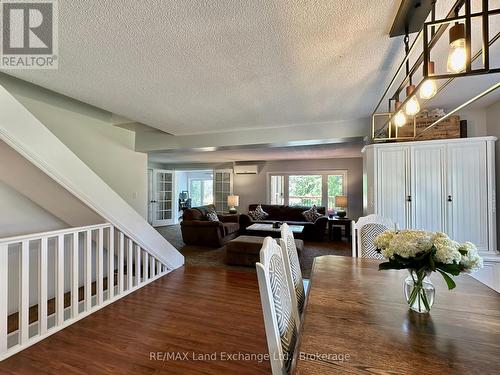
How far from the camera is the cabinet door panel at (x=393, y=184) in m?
3.08

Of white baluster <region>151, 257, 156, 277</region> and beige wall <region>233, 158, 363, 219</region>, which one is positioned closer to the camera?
white baluster <region>151, 257, 156, 277</region>

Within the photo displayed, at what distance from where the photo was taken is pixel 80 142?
12.0 ft

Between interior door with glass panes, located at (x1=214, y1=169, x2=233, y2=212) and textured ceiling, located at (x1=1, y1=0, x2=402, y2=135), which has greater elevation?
textured ceiling, located at (x1=1, y1=0, x2=402, y2=135)

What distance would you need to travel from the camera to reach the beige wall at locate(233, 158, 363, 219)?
23.3 ft

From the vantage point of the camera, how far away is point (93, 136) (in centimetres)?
386

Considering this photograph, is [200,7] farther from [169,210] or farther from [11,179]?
[169,210]

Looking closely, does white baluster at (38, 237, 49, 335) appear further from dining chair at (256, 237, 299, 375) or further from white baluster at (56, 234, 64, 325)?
dining chair at (256, 237, 299, 375)

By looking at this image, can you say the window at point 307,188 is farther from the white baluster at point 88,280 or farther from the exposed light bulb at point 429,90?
the exposed light bulb at point 429,90

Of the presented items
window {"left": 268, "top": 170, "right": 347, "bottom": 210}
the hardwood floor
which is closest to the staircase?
the hardwood floor

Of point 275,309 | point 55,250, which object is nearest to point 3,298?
point 55,250

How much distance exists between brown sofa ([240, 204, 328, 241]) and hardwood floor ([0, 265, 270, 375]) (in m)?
3.37

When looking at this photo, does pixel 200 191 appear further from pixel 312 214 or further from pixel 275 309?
pixel 275 309

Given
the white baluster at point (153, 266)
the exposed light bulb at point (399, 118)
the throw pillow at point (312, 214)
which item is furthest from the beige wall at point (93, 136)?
the throw pillow at point (312, 214)

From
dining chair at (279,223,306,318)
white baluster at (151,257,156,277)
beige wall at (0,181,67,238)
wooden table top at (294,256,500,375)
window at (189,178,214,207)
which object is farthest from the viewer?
window at (189,178,214,207)
